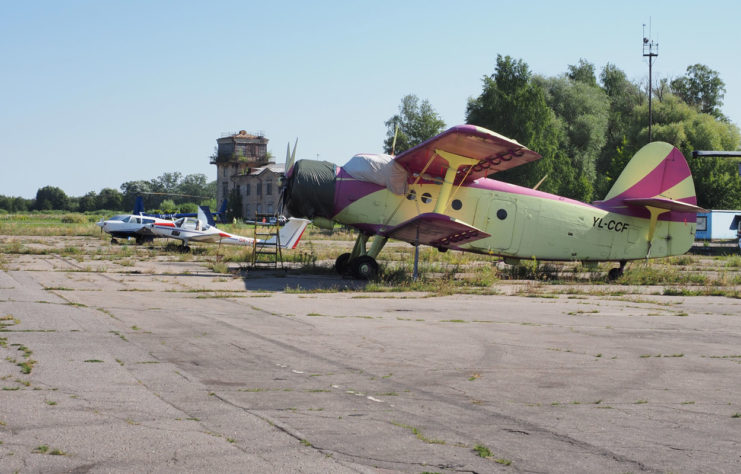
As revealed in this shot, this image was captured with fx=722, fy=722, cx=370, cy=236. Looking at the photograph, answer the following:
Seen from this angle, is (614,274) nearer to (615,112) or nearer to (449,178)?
(449,178)

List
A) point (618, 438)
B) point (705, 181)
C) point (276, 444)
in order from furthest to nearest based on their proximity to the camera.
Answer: point (705, 181), point (618, 438), point (276, 444)

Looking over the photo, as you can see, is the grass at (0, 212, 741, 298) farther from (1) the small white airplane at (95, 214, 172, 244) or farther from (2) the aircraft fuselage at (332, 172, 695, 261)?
(1) the small white airplane at (95, 214, 172, 244)

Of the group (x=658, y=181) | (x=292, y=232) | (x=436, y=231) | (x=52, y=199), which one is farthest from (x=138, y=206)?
(x=52, y=199)

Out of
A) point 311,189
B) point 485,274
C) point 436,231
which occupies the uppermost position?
point 311,189

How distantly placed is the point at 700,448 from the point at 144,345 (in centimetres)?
620

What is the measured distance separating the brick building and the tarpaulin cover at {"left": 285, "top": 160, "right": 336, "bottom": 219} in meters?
90.3

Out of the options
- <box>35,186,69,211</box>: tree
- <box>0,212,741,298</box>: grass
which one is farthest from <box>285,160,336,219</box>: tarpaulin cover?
<box>35,186,69,211</box>: tree

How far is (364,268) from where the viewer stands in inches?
738

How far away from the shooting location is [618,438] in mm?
5129

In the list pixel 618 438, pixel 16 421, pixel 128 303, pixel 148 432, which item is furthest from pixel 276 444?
pixel 128 303

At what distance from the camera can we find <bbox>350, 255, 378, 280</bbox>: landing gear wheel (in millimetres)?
18734

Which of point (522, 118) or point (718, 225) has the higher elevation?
point (522, 118)

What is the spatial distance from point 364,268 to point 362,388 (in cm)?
1217

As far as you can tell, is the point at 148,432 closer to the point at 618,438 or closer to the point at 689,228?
the point at 618,438
